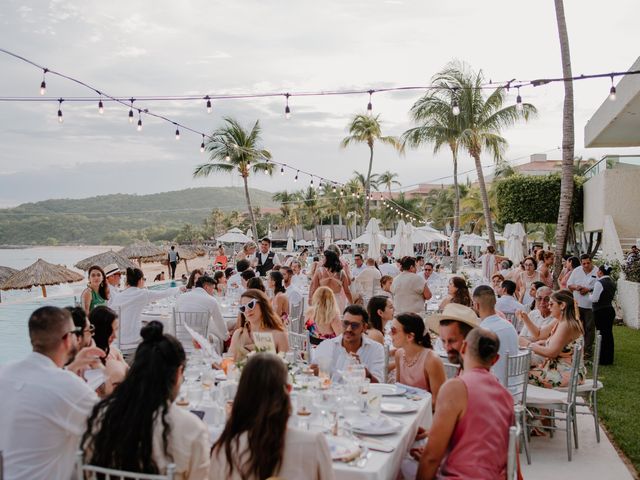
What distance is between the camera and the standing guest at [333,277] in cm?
877

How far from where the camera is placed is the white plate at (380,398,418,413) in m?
4.02

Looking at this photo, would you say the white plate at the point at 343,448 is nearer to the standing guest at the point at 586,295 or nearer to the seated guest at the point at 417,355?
the seated guest at the point at 417,355

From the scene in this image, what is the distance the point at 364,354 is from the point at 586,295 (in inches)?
259

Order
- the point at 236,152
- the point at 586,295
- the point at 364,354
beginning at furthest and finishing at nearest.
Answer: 1. the point at 236,152
2. the point at 586,295
3. the point at 364,354

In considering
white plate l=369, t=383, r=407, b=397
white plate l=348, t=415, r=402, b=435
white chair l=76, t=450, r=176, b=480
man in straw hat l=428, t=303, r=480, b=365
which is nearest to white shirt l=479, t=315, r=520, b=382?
man in straw hat l=428, t=303, r=480, b=365

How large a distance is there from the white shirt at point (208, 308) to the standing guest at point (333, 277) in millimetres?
1648

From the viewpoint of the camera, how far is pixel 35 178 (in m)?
99.4

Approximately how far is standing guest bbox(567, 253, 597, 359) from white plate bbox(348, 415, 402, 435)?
7046mm

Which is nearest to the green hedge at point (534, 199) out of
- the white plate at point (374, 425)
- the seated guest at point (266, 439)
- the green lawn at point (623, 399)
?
the green lawn at point (623, 399)

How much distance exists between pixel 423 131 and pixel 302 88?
16.3 m

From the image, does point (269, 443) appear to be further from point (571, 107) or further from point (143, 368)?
point (571, 107)

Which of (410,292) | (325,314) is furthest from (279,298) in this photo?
(410,292)

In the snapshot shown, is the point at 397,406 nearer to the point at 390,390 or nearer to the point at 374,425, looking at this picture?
the point at 390,390

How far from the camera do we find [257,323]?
19.6 feet
